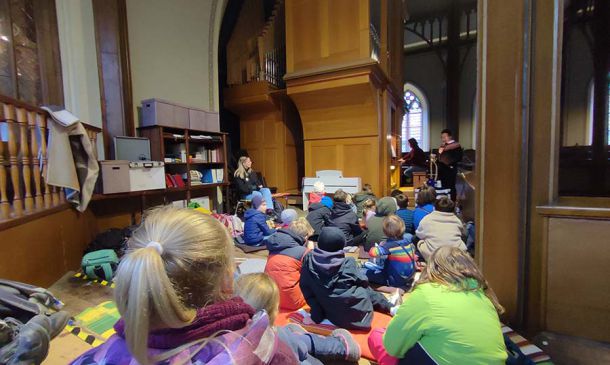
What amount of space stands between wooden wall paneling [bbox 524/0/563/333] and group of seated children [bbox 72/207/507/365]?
0.56 meters

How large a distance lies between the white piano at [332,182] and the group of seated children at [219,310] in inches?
156

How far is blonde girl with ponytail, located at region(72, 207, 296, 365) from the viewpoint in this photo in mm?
581

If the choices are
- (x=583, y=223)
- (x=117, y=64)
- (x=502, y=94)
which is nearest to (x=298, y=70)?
(x=117, y=64)

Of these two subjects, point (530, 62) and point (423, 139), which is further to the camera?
point (423, 139)

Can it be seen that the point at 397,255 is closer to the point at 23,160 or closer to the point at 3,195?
the point at 3,195

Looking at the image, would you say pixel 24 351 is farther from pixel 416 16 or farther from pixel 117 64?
pixel 416 16

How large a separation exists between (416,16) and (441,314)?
11.1 meters

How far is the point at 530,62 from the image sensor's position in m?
1.49

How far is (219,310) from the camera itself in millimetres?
658

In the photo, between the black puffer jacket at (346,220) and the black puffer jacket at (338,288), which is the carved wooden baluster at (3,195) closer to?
the black puffer jacket at (338,288)

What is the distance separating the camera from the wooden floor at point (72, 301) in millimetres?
1550

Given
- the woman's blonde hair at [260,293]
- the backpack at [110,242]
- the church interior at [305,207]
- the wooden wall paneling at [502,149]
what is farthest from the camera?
the backpack at [110,242]

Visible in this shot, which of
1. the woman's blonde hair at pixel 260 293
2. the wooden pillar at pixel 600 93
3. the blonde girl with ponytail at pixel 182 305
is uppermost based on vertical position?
the wooden pillar at pixel 600 93

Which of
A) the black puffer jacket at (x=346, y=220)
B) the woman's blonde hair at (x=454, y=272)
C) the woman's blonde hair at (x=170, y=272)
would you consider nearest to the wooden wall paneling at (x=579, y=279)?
the woman's blonde hair at (x=454, y=272)
